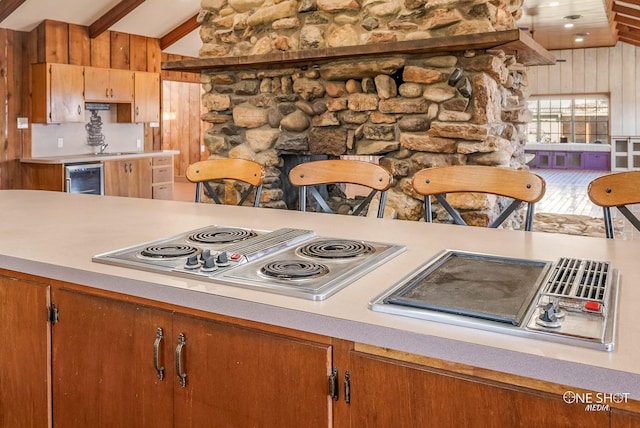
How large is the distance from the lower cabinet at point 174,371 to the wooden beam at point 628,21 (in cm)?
Result: 1069

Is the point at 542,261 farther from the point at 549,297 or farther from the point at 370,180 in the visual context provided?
the point at 370,180

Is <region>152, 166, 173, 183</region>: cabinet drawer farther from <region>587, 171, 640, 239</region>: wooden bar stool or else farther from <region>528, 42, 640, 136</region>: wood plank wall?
<region>528, 42, 640, 136</region>: wood plank wall

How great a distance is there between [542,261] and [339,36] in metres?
2.61

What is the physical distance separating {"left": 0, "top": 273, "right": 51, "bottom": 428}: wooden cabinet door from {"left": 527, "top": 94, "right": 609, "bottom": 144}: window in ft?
48.5

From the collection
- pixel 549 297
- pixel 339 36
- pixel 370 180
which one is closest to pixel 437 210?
pixel 370 180

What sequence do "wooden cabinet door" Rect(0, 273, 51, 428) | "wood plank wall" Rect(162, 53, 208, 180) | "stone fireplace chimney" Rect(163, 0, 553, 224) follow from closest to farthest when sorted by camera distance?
"wooden cabinet door" Rect(0, 273, 51, 428), "stone fireplace chimney" Rect(163, 0, 553, 224), "wood plank wall" Rect(162, 53, 208, 180)

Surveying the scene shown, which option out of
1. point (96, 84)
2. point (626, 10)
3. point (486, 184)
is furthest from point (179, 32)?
point (486, 184)

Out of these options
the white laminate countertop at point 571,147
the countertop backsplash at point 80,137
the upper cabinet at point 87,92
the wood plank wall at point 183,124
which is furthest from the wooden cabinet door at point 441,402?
the white laminate countertop at point 571,147

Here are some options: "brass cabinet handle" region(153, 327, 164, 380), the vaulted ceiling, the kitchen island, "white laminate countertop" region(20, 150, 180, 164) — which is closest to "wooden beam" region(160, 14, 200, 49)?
the vaulted ceiling

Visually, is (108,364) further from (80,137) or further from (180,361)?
(80,137)

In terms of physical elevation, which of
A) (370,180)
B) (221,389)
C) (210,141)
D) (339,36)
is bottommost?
(221,389)

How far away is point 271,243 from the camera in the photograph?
5.03ft

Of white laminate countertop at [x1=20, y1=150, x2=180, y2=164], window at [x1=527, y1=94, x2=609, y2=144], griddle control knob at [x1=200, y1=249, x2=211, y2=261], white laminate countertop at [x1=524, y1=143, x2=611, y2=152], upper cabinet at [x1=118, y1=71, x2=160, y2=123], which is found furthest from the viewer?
window at [x1=527, y1=94, x2=609, y2=144]

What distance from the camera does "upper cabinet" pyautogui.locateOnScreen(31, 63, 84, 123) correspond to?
6957 millimetres
